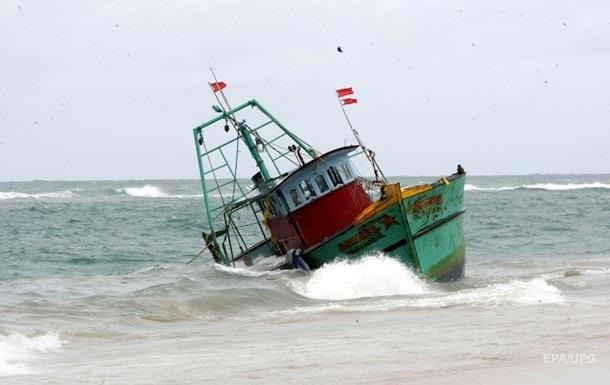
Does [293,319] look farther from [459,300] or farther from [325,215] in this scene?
[325,215]

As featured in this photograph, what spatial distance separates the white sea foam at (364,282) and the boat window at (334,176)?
1834mm

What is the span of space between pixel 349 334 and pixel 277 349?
136 centimetres

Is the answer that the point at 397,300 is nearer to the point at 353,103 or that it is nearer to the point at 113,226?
the point at 353,103

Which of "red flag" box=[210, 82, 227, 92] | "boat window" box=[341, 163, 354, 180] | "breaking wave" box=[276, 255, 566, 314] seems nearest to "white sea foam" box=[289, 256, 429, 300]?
"breaking wave" box=[276, 255, 566, 314]

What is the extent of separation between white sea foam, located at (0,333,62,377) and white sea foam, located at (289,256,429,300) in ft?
21.0

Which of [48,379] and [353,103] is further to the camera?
[353,103]

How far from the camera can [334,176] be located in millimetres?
20859

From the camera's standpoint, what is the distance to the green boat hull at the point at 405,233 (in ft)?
64.0

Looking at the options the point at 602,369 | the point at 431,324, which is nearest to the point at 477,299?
the point at 431,324

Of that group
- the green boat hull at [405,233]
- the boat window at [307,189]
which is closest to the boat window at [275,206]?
the boat window at [307,189]

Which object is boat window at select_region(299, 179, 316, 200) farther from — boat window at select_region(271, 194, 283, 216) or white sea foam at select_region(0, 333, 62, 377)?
white sea foam at select_region(0, 333, 62, 377)

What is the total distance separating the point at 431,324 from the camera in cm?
1362

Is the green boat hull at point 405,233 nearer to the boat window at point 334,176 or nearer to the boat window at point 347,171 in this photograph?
the boat window at point 334,176

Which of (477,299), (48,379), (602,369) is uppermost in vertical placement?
(48,379)
